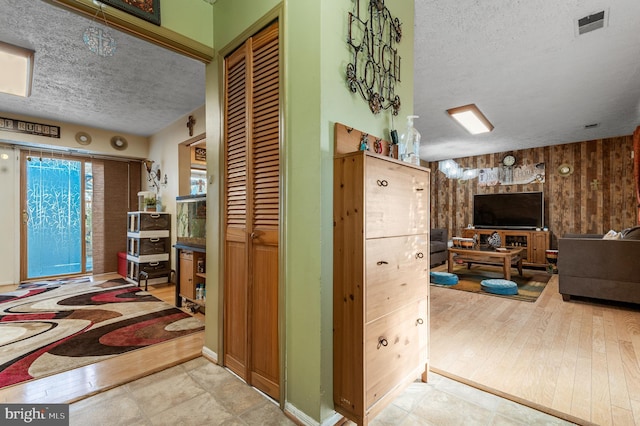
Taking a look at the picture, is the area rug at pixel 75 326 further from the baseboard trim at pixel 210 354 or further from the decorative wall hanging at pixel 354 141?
the decorative wall hanging at pixel 354 141

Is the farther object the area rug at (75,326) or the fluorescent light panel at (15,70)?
the fluorescent light panel at (15,70)

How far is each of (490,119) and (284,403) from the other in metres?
4.73

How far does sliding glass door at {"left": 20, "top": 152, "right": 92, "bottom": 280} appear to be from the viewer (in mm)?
4758

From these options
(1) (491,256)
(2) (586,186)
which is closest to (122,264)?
(1) (491,256)

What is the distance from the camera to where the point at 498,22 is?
2271mm

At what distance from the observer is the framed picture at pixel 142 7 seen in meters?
1.62

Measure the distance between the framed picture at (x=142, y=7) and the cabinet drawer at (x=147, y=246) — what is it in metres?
3.48

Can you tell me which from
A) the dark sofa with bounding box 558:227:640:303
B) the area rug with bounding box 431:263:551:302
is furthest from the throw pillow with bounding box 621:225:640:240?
the area rug with bounding box 431:263:551:302

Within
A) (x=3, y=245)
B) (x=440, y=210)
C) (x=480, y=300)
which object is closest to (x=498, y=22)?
(x=480, y=300)

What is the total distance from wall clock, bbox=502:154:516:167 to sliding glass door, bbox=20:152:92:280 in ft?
28.0

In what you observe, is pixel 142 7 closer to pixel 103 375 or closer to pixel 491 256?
pixel 103 375

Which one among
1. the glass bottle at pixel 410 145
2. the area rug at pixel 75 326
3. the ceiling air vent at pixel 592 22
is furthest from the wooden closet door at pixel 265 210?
the ceiling air vent at pixel 592 22

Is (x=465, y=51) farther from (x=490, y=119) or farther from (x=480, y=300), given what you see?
(x=480, y=300)

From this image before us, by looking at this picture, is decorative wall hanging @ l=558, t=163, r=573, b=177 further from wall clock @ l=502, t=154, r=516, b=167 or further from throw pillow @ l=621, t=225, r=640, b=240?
throw pillow @ l=621, t=225, r=640, b=240
